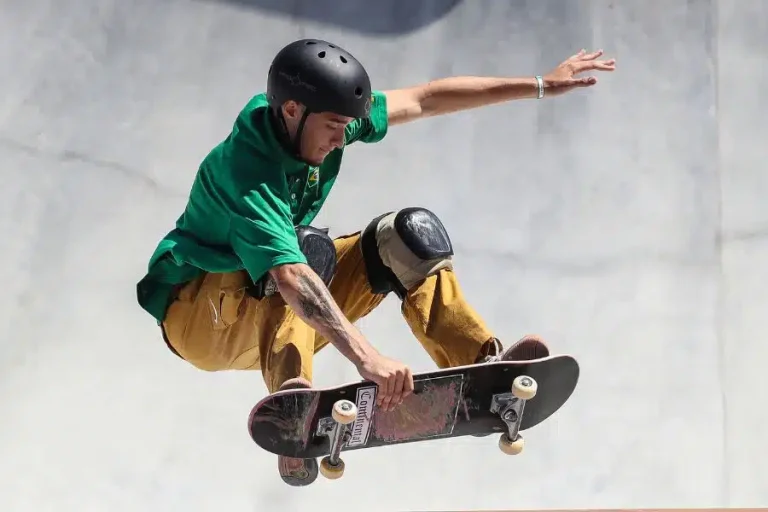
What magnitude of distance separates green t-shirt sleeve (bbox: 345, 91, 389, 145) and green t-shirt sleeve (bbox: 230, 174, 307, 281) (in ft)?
1.98

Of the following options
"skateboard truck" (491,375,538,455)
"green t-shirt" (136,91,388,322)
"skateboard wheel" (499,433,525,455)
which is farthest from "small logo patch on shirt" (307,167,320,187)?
"skateboard wheel" (499,433,525,455)

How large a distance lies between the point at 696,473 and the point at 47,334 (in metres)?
3.47

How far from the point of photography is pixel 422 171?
611cm

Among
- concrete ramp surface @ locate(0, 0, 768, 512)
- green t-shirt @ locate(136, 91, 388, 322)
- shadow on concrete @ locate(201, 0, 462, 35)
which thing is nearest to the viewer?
green t-shirt @ locate(136, 91, 388, 322)

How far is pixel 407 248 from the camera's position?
3.40 meters

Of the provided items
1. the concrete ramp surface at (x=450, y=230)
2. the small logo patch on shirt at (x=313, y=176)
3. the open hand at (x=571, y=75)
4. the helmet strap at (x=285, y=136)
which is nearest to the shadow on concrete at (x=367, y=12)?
the concrete ramp surface at (x=450, y=230)

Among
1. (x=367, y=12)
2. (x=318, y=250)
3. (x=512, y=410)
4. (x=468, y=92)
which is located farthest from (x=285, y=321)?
(x=367, y=12)

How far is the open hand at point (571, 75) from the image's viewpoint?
12.6 ft

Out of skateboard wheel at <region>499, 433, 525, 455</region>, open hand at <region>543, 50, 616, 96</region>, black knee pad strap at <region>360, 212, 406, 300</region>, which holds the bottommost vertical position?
skateboard wheel at <region>499, 433, 525, 455</region>

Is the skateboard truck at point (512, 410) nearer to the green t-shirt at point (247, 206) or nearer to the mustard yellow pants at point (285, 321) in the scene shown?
the mustard yellow pants at point (285, 321)

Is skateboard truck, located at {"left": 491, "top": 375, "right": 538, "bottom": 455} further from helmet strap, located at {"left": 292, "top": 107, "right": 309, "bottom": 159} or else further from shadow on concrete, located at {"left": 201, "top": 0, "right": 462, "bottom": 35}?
shadow on concrete, located at {"left": 201, "top": 0, "right": 462, "bottom": 35}

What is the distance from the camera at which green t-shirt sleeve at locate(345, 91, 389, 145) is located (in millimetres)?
3630

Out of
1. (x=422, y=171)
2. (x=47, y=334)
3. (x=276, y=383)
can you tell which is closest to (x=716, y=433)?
(x=422, y=171)

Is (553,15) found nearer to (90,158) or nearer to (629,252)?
(629,252)
